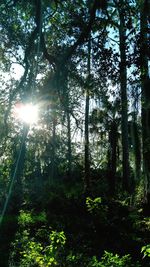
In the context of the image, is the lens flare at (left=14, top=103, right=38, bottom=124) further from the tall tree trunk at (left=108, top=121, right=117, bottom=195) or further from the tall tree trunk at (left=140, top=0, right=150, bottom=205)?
the tall tree trunk at (left=108, top=121, right=117, bottom=195)

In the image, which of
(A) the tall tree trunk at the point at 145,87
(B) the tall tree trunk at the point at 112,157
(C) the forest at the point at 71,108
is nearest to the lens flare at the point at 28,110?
(C) the forest at the point at 71,108

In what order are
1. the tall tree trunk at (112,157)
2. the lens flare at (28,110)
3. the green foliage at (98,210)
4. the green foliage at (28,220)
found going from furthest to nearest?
the tall tree trunk at (112,157)
the green foliage at (28,220)
the green foliage at (98,210)
the lens flare at (28,110)

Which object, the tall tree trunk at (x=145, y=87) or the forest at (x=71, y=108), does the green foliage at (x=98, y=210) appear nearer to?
the forest at (x=71, y=108)

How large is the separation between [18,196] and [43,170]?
13705 millimetres

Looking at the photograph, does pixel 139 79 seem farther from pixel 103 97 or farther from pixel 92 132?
pixel 92 132

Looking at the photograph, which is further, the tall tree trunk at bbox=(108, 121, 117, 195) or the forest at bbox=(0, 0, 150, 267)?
the tall tree trunk at bbox=(108, 121, 117, 195)

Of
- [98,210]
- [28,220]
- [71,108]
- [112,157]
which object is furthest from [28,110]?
[112,157]

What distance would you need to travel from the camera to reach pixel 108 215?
11117 millimetres

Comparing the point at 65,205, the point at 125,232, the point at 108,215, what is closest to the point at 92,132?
the point at 65,205

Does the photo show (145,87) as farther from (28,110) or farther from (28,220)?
(28,220)

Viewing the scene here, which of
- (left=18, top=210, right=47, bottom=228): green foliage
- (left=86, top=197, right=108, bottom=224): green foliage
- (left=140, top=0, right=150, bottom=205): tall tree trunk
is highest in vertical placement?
(left=140, top=0, right=150, bottom=205): tall tree trunk

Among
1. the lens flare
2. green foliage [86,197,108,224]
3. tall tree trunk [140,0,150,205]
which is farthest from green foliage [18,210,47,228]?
tall tree trunk [140,0,150,205]

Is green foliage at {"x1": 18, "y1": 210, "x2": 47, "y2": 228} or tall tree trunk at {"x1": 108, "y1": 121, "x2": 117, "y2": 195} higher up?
tall tree trunk at {"x1": 108, "y1": 121, "x2": 117, "y2": 195}

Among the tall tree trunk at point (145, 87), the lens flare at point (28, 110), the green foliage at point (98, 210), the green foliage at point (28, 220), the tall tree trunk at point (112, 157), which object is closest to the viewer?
the tall tree trunk at point (145, 87)
